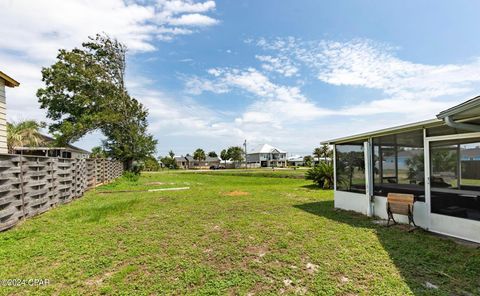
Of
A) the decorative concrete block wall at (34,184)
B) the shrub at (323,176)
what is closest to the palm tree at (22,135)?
the decorative concrete block wall at (34,184)

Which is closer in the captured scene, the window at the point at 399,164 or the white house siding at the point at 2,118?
the window at the point at 399,164

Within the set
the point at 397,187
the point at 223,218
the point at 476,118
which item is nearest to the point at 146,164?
the point at 223,218

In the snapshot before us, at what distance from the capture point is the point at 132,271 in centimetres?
332

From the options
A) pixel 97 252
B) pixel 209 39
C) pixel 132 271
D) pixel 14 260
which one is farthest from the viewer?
pixel 209 39

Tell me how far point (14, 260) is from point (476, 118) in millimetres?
7812

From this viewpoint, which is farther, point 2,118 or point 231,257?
point 2,118

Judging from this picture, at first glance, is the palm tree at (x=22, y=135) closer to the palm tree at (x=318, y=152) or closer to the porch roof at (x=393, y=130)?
the porch roof at (x=393, y=130)

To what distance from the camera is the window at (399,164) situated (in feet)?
19.3

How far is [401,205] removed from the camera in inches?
213

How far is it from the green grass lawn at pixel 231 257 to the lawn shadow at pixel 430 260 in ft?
0.04

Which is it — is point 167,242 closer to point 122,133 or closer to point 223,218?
point 223,218

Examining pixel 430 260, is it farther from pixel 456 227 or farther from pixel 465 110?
pixel 465 110

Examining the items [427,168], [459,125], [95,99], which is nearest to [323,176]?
[427,168]

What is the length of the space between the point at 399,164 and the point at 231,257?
5.72 meters
